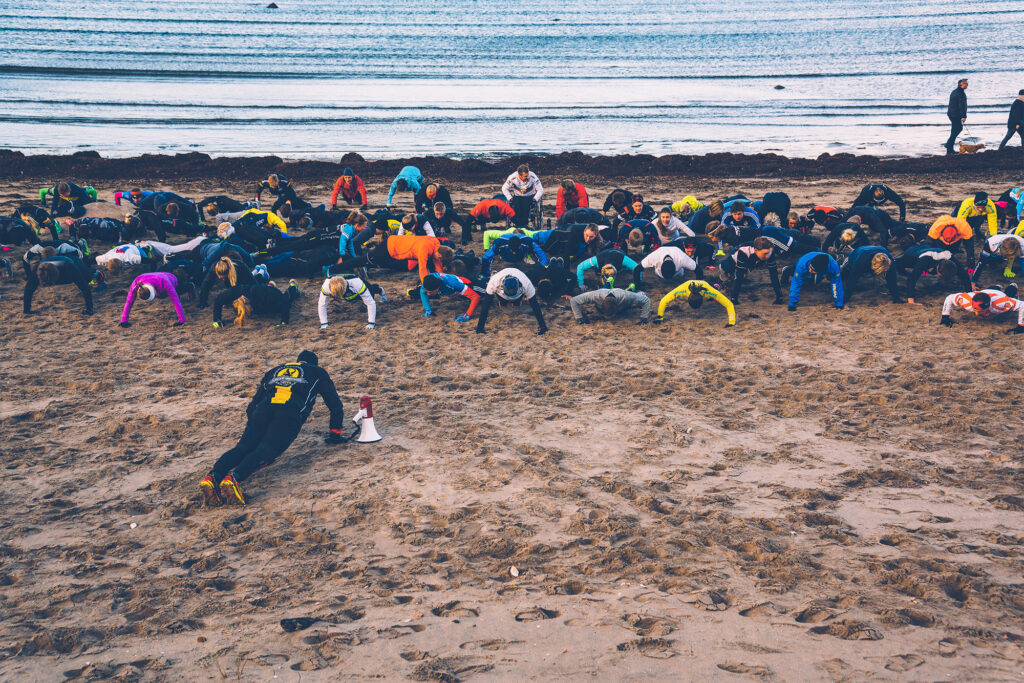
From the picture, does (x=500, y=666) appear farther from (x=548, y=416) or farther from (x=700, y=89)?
(x=700, y=89)

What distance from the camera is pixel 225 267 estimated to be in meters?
11.4

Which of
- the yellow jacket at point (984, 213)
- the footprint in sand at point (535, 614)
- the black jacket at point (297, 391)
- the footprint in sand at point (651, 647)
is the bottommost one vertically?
the footprint in sand at point (651, 647)

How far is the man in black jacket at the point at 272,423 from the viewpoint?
6926 mm

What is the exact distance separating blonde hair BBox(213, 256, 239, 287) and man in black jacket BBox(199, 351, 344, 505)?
373 cm

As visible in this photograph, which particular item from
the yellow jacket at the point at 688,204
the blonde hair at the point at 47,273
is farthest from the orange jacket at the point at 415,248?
the yellow jacket at the point at 688,204

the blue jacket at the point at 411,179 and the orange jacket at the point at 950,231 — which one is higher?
the blue jacket at the point at 411,179

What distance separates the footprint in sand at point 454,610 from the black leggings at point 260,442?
8.60 feet

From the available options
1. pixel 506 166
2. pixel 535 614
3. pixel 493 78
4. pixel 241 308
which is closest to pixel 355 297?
pixel 241 308

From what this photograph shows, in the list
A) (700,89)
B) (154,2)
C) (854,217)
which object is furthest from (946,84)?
(154,2)

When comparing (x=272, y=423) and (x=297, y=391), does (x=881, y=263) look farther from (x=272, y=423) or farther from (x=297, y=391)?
(x=272, y=423)

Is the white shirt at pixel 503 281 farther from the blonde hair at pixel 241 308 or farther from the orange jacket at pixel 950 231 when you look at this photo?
the orange jacket at pixel 950 231

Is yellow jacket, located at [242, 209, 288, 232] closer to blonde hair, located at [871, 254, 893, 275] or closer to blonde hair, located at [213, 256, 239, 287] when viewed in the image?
blonde hair, located at [213, 256, 239, 287]

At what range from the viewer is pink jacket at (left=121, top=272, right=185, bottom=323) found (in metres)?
11.6

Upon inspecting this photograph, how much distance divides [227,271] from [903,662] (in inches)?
394
